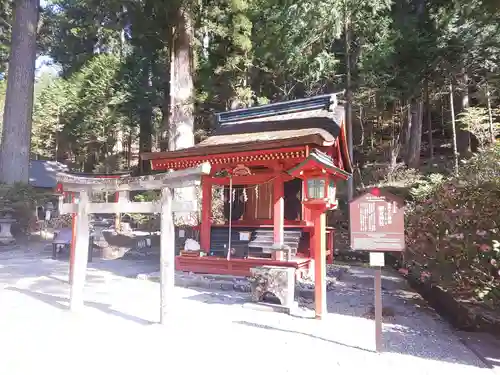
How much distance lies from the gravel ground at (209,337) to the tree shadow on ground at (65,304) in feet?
0.05

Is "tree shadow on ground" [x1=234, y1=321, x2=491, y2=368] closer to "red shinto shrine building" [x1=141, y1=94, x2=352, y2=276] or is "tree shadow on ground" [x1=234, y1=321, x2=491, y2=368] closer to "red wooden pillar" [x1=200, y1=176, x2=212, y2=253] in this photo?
"red shinto shrine building" [x1=141, y1=94, x2=352, y2=276]

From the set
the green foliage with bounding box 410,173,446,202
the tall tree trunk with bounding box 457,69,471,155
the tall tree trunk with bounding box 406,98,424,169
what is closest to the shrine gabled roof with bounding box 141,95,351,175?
the green foliage with bounding box 410,173,446,202

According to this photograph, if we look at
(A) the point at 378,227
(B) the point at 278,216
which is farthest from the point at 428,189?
(A) the point at 378,227

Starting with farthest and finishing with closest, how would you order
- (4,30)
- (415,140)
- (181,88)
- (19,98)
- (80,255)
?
1. (4,30)
2. (415,140)
3. (19,98)
4. (181,88)
5. (80,255)

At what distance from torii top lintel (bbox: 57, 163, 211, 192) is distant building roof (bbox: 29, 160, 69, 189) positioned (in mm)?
20596

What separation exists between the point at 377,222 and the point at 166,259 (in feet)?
9.01

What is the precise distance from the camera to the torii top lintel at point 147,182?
462 centimetres

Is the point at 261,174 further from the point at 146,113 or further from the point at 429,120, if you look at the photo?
the point at 429,120

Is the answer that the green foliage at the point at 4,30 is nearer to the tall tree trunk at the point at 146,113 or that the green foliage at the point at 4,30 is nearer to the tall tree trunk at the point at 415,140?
the tall tree trunk at the point at 146,113

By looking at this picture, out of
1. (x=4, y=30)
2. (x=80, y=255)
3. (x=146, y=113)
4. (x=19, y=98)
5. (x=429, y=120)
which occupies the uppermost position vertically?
(x=4, y=30)

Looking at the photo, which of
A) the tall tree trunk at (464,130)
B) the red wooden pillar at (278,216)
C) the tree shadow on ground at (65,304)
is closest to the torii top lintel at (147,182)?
the tree shadow on ground at (65,304)

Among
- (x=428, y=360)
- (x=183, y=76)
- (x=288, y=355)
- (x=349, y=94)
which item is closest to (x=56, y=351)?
(x=288, y=355)

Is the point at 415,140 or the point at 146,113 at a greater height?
the point at 146,113

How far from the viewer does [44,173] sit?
2430 centimetres
